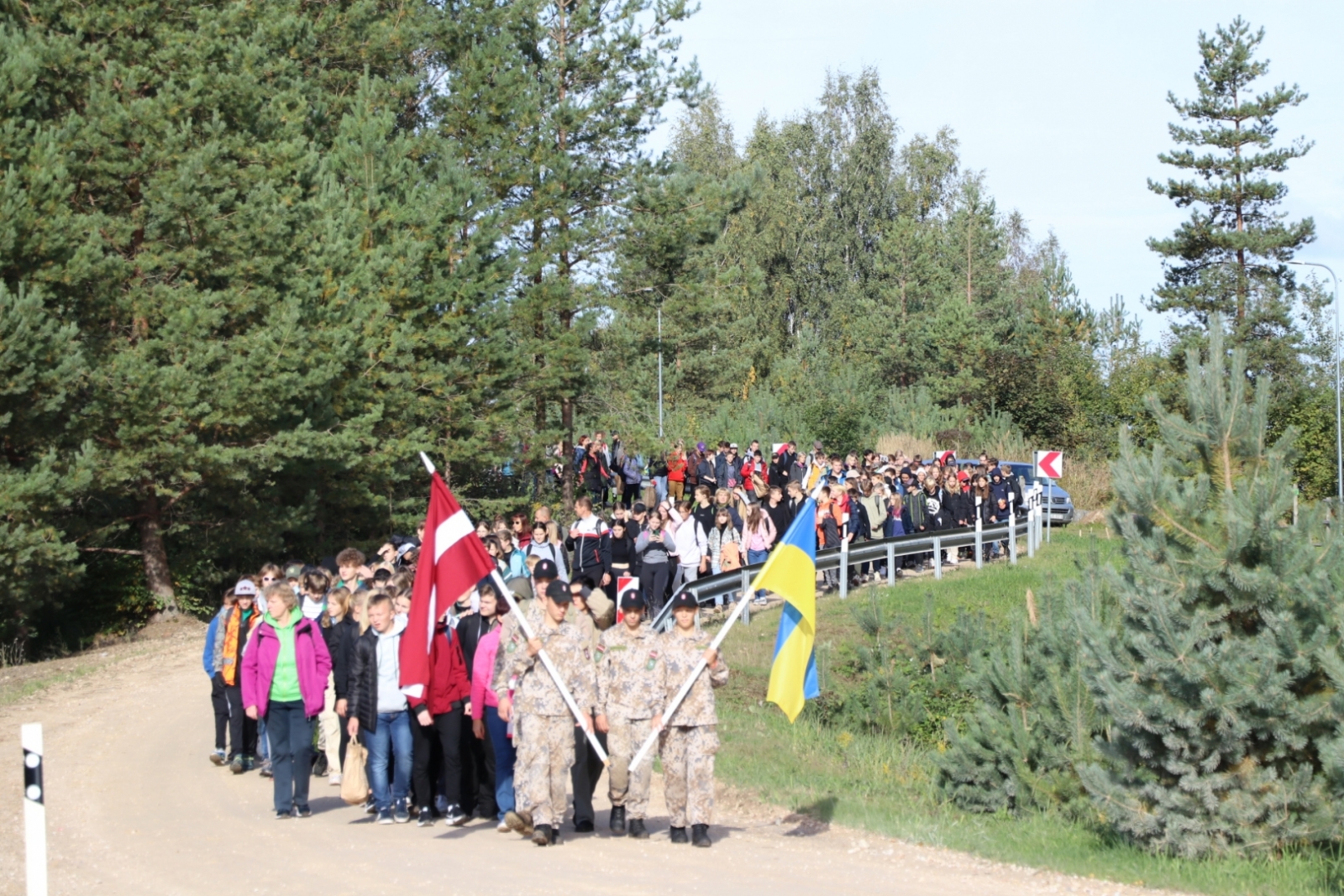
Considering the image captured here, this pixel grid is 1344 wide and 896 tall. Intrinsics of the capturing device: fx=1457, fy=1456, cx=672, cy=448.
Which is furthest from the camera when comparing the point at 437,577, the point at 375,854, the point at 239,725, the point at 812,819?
the point at 239,725

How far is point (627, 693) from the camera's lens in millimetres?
10250

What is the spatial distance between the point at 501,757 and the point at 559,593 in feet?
4.95

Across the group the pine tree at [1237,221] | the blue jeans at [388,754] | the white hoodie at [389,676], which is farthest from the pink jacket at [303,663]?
the pine tree at [1237,221]

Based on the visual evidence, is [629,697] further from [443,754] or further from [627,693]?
[443,754]

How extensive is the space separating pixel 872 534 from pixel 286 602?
1585 cm

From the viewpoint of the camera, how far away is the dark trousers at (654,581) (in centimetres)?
2002

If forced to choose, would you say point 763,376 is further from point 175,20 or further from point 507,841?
point 507,841

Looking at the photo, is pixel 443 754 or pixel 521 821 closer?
pixel 521 821

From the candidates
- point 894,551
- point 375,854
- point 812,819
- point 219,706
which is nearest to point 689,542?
point 894,551

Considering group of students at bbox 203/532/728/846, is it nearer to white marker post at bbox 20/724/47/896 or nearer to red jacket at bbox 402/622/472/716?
red jacket at bbox 402/622/472/716

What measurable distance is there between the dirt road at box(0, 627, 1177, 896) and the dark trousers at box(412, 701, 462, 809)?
0.27m

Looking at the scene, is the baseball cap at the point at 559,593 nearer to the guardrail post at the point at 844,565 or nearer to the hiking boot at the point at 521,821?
the hiking boot at the point at 521,821

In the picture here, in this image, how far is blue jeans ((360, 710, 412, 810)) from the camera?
10961mm

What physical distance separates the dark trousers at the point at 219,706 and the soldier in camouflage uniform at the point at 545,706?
4390 millimetres
